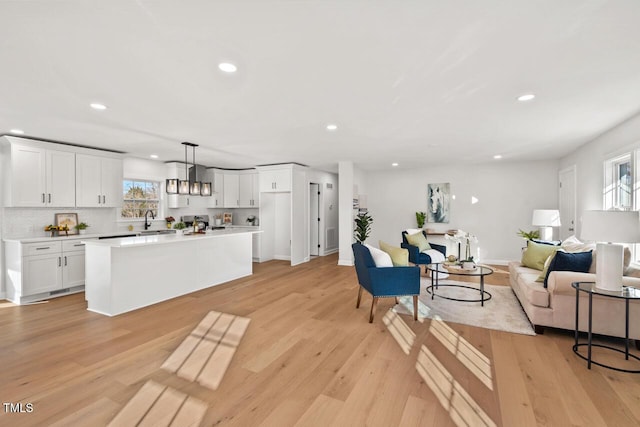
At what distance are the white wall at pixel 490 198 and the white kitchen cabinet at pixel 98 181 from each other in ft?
21.4

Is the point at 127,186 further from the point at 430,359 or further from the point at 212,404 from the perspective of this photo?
the point at 430,359

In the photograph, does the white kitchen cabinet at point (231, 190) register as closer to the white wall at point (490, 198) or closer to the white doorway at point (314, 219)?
the white doorway at point (314, 219)

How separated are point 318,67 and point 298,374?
2460mm

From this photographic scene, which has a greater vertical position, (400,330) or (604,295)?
(604,295)

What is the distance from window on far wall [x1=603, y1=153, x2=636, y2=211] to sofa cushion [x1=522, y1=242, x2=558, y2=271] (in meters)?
0.92

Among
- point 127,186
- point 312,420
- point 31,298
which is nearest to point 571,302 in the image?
point 312,420

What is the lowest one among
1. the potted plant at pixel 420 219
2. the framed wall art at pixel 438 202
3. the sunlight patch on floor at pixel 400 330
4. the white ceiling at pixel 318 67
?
the sunlight patch on floor at pixel 400 330

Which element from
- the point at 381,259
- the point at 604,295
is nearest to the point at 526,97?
the point at 604,295

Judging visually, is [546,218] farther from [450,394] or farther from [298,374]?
[298,374]

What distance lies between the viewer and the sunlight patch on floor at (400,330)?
2952mm

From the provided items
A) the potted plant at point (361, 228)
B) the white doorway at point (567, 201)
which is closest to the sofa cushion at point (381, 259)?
the potted plant at point (361, 228)

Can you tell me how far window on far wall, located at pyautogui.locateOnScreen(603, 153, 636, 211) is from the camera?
3.83 meters

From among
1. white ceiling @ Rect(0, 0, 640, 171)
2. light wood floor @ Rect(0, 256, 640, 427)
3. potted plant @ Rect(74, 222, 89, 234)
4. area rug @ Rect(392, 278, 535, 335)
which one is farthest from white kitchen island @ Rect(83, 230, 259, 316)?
area rug @ Rect(392, 278, 535, 335)

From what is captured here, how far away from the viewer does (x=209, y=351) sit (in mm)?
2809
